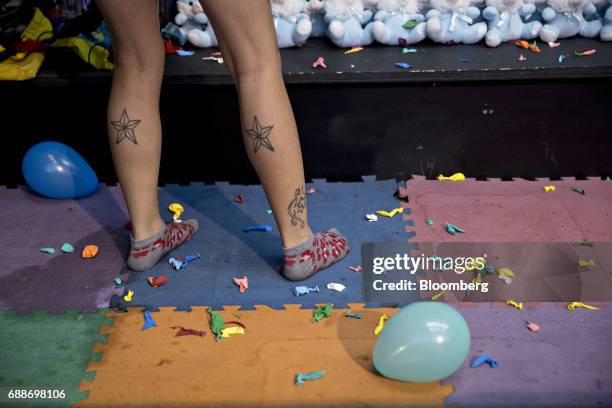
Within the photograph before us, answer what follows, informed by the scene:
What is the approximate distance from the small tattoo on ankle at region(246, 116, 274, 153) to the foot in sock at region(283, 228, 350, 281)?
0.29m

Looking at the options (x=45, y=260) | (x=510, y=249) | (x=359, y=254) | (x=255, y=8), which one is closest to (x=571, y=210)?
(x=510, y=249)

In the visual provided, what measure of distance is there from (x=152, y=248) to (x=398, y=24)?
126 cm

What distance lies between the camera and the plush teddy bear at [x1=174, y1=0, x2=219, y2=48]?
2561 millimetres

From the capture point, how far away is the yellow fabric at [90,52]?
2.35 metres

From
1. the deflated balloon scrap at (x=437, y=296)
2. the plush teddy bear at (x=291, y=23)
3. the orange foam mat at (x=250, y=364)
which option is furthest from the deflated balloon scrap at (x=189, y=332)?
the plush teddy bear at (x=291, y=23)

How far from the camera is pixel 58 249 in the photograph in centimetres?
205

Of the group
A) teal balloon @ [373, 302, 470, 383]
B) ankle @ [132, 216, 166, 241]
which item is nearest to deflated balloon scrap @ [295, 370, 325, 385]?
teal balloon @ [373, 302, 470, 383]

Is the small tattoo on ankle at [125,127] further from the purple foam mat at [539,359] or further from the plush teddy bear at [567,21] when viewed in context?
the plush teddy bear at [567,21]

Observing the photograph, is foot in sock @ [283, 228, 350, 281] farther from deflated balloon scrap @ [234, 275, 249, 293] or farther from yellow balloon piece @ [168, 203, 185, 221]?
yellow balloon piece @ [168, 203, 185, 221]

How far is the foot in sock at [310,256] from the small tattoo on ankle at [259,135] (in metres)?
0.29

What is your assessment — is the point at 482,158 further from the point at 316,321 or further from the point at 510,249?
the point at 316,321

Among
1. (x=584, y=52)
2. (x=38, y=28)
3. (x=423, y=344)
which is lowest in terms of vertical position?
(x=423, y=344)

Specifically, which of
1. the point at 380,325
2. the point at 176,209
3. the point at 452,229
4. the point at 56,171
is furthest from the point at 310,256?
the point at 56,171

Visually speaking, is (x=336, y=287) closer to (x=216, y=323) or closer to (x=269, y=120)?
(x=216, y=323)
